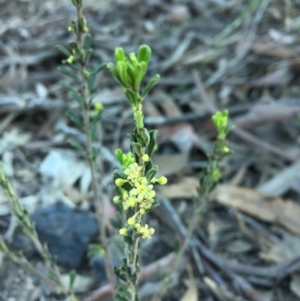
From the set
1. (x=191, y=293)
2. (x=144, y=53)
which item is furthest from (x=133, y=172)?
(x=191, y=293)

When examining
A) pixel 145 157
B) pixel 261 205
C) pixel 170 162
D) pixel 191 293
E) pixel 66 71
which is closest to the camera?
pixel 145 157

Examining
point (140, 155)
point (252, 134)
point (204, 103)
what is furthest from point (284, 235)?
point (140, 155)

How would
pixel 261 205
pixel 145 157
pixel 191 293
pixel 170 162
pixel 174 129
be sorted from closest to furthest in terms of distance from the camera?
pixel 145 157 < pixel 191 293 < pixel 261 205 < pixel 170 162 < pixel 174 129

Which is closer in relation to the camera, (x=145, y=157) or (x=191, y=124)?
(x=145, y=157)

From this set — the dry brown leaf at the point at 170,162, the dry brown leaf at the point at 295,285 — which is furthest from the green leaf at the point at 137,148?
the dry brown leaf at the point at 170,162

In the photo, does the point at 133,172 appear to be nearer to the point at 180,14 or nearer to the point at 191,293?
the point at 191,293

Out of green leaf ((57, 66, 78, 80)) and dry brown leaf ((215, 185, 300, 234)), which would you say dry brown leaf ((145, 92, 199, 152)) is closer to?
dry brown leaf ((215, 185, 300, 234))

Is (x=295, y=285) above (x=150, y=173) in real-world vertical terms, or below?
below

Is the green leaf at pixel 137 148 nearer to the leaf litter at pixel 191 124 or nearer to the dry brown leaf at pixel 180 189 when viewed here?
the leaf litter at pixel 191 124
